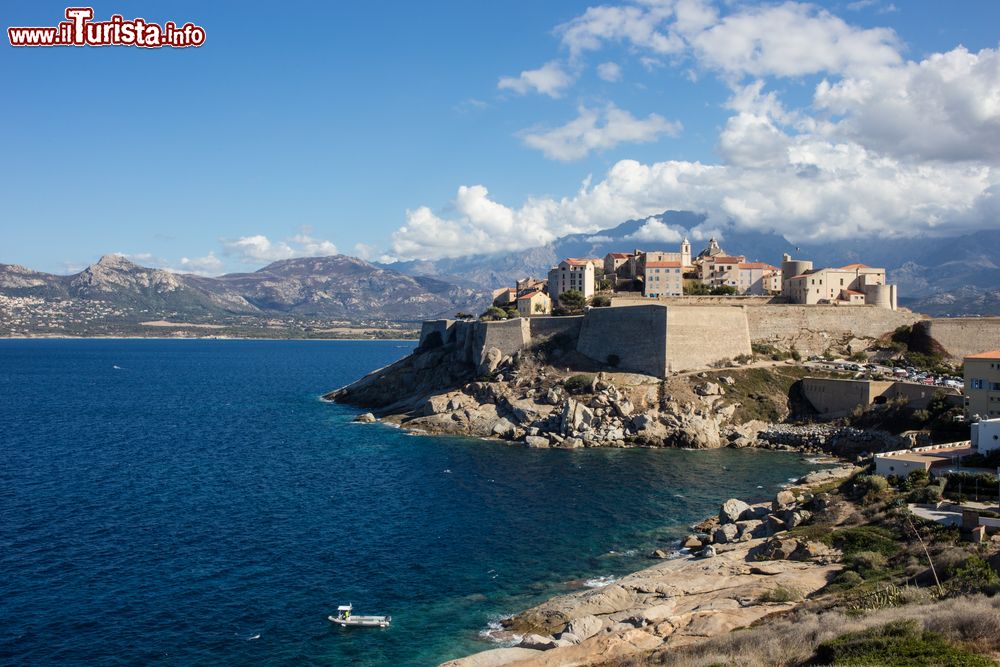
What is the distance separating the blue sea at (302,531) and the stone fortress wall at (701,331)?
13.0 meters

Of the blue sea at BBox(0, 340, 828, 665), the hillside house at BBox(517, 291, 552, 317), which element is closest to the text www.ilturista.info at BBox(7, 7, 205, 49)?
the blue sea at BBox(0, 340, 828, 665)

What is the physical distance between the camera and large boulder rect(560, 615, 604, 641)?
22.2 meters

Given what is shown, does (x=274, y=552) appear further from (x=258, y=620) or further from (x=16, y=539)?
(x=16, y=539)

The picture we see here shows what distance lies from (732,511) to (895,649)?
809 inches

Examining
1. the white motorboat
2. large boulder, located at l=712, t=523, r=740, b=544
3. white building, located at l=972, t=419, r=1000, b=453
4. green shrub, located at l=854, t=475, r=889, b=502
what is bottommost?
the white motorboat

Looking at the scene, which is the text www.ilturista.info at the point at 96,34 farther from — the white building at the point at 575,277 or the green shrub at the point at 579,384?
the white building at the point at 575,277

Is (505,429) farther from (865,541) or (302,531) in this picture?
(865,541)

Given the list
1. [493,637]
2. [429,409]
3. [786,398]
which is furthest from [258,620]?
[786,398]

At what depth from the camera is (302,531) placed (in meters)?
34.3

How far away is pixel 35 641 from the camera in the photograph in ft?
76.3

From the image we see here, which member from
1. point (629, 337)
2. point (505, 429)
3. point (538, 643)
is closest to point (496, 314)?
point (629, 337)

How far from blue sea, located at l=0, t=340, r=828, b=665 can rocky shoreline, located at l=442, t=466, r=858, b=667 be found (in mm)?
1594

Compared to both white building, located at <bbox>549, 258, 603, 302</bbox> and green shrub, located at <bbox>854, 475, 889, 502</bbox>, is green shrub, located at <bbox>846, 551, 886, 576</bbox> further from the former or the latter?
white building, located at <bbox>549, 258, 603, 302</bbox>

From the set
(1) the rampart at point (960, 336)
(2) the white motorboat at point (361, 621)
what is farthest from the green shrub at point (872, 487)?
(1) the rampart at point (960, 336)
